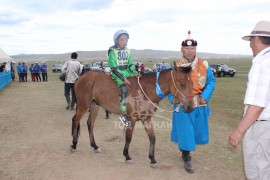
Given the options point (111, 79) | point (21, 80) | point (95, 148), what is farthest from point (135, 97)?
point (21, 80)

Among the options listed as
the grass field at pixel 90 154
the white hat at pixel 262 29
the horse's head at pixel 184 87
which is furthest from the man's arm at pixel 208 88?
the white hat at pixel 262 29

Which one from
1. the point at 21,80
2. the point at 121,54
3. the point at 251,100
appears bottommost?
the point at 21,80

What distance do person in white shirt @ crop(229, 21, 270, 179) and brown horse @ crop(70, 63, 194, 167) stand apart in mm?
1890

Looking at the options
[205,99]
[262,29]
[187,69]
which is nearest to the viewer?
[262,29]

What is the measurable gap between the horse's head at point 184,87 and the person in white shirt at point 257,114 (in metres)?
1.83

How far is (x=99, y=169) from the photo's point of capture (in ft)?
17.2

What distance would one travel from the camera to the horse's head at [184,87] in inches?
180

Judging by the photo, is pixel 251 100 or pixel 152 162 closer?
pixel 251 100

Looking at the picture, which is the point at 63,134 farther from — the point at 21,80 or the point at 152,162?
the point at 21,80

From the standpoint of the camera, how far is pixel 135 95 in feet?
17.8

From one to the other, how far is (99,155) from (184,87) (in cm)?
274

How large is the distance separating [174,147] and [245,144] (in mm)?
3876

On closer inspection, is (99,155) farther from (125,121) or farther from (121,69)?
(121,69)

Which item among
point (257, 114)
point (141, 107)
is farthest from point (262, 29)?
point (141, 107)
